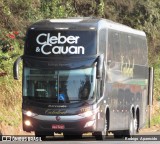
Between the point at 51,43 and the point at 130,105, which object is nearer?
the point at 51,43

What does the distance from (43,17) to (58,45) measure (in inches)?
551

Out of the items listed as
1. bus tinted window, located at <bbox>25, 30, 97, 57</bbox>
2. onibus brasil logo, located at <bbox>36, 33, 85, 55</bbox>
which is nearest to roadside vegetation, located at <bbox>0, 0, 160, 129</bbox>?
bus tinted window, located at <bbox>25, 30, 97, 57</bbox>

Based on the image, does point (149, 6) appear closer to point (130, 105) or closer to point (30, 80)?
point (130, 105)

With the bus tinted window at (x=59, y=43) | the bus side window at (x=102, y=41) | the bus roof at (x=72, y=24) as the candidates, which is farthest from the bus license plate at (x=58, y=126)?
the bus roof at (x=72, y=24)

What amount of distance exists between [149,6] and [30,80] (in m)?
22.6

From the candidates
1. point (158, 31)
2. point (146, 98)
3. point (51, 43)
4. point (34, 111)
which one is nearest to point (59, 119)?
point (34, 111)

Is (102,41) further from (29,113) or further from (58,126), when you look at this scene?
(29,113)

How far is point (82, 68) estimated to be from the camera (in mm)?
25156

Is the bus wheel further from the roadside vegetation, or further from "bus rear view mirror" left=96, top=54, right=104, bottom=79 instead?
the roadside vegetation

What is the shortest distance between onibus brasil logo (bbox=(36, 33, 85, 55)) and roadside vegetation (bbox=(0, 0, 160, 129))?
5.55 metres

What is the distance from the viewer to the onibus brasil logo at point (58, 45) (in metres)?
25.3

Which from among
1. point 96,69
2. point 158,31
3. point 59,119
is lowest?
point 59,119

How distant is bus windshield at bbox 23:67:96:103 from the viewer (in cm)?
2519

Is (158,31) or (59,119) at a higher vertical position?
(158,31)
